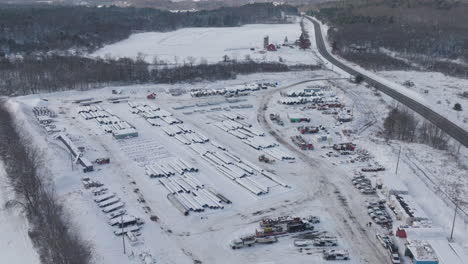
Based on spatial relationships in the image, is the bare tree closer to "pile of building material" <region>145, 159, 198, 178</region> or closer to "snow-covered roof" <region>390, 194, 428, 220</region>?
"snow-covered roof" <region>390, 194, 428, 220</region>

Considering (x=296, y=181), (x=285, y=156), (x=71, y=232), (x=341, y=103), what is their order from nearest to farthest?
(x=71, y=232), (x=296, y=181), (x=285, y=156), (x=341, y=103)

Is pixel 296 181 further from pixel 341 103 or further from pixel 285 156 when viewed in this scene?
pixel 341 103

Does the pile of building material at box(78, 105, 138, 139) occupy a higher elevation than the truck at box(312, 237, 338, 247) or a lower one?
higher

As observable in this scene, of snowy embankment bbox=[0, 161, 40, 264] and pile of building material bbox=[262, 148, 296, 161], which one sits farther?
pile of building material bbox=[262, 148, 296, 161]

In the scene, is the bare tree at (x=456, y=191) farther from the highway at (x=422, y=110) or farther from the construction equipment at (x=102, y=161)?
the construction equipment at (x=102, y=161)

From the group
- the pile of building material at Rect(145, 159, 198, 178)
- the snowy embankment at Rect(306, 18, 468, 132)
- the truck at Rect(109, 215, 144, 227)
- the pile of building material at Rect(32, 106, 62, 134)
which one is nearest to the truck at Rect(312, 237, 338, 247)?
the truck at Rect(109, 215, 144, 227)

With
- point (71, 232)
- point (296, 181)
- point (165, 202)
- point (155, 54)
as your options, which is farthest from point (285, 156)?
point (155, 54)
